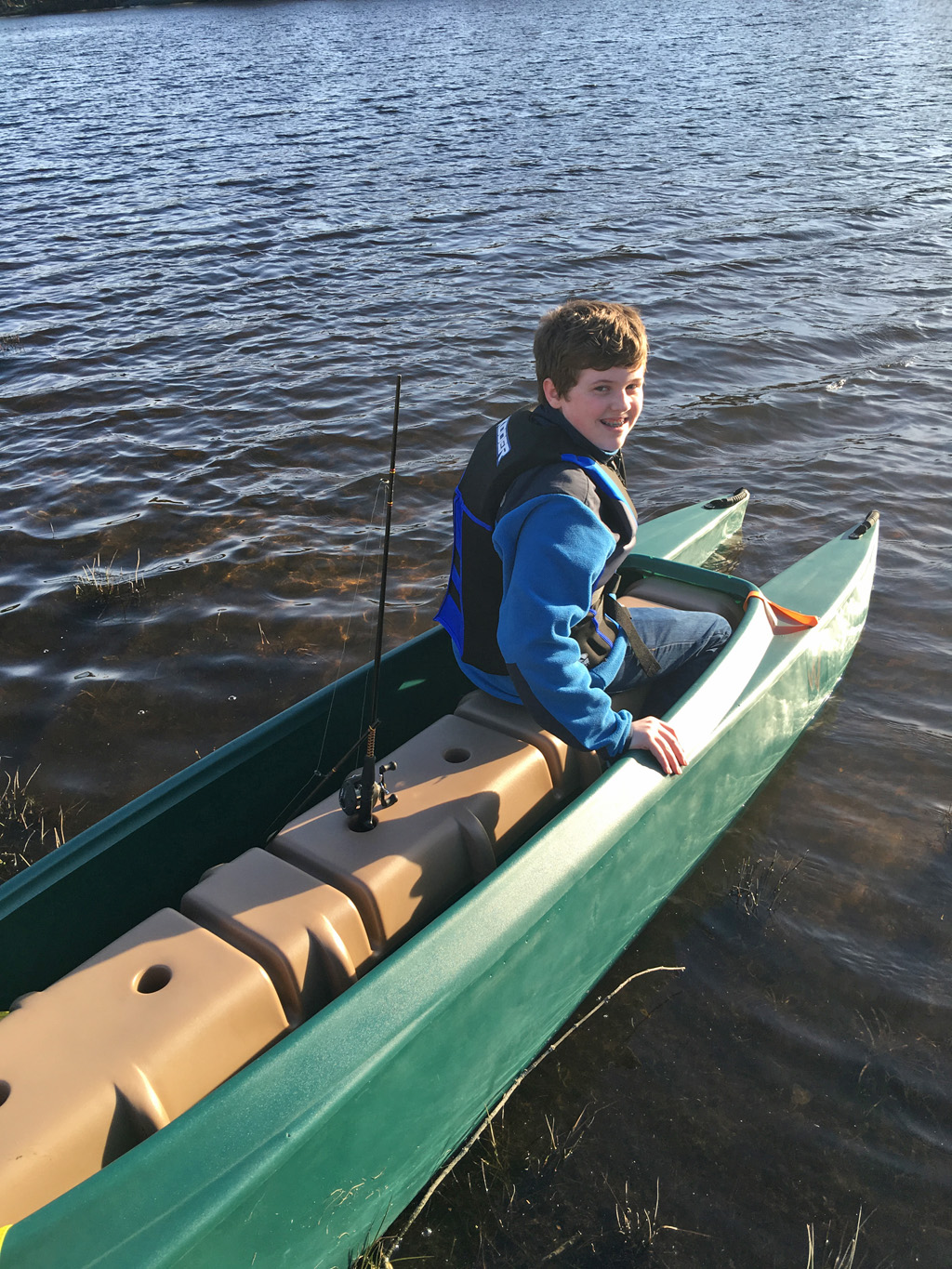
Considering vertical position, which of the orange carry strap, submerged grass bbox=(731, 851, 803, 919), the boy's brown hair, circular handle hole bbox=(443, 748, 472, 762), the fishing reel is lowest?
submerged grass bbox=(731, 851, 803, 919)

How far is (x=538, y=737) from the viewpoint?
3092mm

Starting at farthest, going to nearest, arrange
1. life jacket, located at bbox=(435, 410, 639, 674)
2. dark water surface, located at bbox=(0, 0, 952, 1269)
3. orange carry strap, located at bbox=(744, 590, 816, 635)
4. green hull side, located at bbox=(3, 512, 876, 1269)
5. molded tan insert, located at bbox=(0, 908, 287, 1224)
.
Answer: orange carry strap, located at bbox=(744, 590, 816, 635)
dark water surface, located at bbox=(0, 0, 952, 1269)
life jacket, located at bbox=(435, 410, 639, 674)
molded tan insert, located at bbox=(0, 908, 287, 1224)
green hull side, located at bbox=(3, 512, 876, 1269)

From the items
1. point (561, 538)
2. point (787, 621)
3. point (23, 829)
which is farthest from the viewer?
point (787, 621)

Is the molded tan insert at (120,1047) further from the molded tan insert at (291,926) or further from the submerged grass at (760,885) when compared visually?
the submerged grass at (760,885)

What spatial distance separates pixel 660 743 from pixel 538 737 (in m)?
0.39

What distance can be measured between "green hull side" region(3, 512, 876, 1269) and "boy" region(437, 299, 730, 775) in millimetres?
314

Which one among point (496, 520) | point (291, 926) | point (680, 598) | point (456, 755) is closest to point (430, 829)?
point (456, 755)

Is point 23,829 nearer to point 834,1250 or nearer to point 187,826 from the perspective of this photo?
point 187,826

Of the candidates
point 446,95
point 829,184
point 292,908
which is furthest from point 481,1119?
point 446,95

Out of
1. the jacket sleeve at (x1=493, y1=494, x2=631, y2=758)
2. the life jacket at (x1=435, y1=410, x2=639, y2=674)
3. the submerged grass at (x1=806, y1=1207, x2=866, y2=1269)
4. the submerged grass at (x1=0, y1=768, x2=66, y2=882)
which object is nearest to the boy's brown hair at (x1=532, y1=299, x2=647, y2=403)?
the life jacket at (x1=435, y1=410, x2=639, y2=674)

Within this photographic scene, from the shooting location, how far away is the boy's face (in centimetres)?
273

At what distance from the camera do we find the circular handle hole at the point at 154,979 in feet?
7.56

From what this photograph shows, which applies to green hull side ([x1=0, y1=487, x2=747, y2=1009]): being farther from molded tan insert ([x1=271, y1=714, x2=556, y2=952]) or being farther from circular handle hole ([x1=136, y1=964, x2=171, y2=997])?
circular handle hole ([x1=136, y1=964, x2=171, y2=997])

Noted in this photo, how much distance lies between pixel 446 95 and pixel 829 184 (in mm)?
10694
